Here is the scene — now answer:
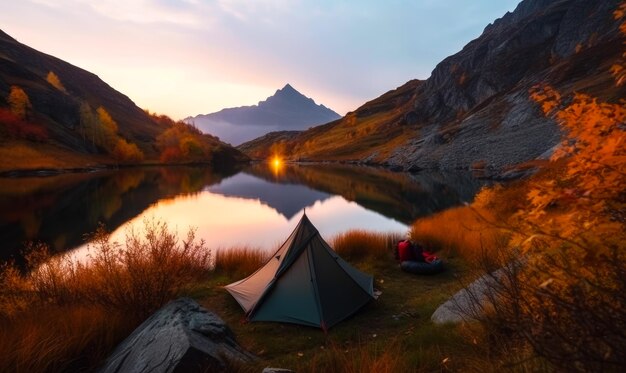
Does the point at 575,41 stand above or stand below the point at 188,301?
above

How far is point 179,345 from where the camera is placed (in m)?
5.96

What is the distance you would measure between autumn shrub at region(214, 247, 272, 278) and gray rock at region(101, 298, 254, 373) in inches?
383

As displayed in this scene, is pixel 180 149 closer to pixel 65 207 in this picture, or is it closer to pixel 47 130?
pixel 47 130

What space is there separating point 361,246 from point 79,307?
14.1 meters

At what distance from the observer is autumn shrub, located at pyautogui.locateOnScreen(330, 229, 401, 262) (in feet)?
65.6

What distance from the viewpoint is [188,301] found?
27.1 ft

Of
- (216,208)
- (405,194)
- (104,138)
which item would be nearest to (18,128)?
(104,138)

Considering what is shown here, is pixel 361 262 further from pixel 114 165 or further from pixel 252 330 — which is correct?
pixel 114 165

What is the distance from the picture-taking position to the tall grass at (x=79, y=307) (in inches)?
253

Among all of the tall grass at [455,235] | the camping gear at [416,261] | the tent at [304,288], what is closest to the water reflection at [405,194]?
the tall grass at [455,235]

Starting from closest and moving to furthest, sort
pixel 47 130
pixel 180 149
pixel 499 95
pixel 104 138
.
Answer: pixel 47 130 < pixel 499 95 < pixel 104 138 < pixel 180 149

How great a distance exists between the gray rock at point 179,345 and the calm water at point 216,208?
17.4 meters

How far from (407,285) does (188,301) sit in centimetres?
1041

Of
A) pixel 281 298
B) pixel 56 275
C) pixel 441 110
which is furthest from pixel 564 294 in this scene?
pixel 441 110
